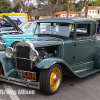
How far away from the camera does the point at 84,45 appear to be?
17.0ft

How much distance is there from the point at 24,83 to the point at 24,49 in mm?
835

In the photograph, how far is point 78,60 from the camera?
203 inches

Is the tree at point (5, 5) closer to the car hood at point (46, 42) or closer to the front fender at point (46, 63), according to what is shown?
the car hood at point (46, 42)

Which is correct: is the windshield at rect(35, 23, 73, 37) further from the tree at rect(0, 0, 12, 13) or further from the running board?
the tree at rect(0, 0, 12, 13)

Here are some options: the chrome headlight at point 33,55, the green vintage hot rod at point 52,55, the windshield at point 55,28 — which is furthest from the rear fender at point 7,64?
the windshield at point 55,28

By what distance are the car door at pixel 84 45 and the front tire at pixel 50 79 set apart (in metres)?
1.13

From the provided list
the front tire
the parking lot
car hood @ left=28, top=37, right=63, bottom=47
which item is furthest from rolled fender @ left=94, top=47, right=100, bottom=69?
the front tire

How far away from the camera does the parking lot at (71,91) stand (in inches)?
149

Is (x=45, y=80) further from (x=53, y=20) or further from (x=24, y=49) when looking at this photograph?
(x=53, y=20)

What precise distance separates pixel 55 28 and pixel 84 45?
1.09 metres

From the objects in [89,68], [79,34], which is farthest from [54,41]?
[89,68]

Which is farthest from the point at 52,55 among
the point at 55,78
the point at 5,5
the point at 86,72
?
the point at 5,5

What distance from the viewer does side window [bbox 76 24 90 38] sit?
195 inches

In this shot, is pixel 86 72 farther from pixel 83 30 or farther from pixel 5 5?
pixel 5 5
